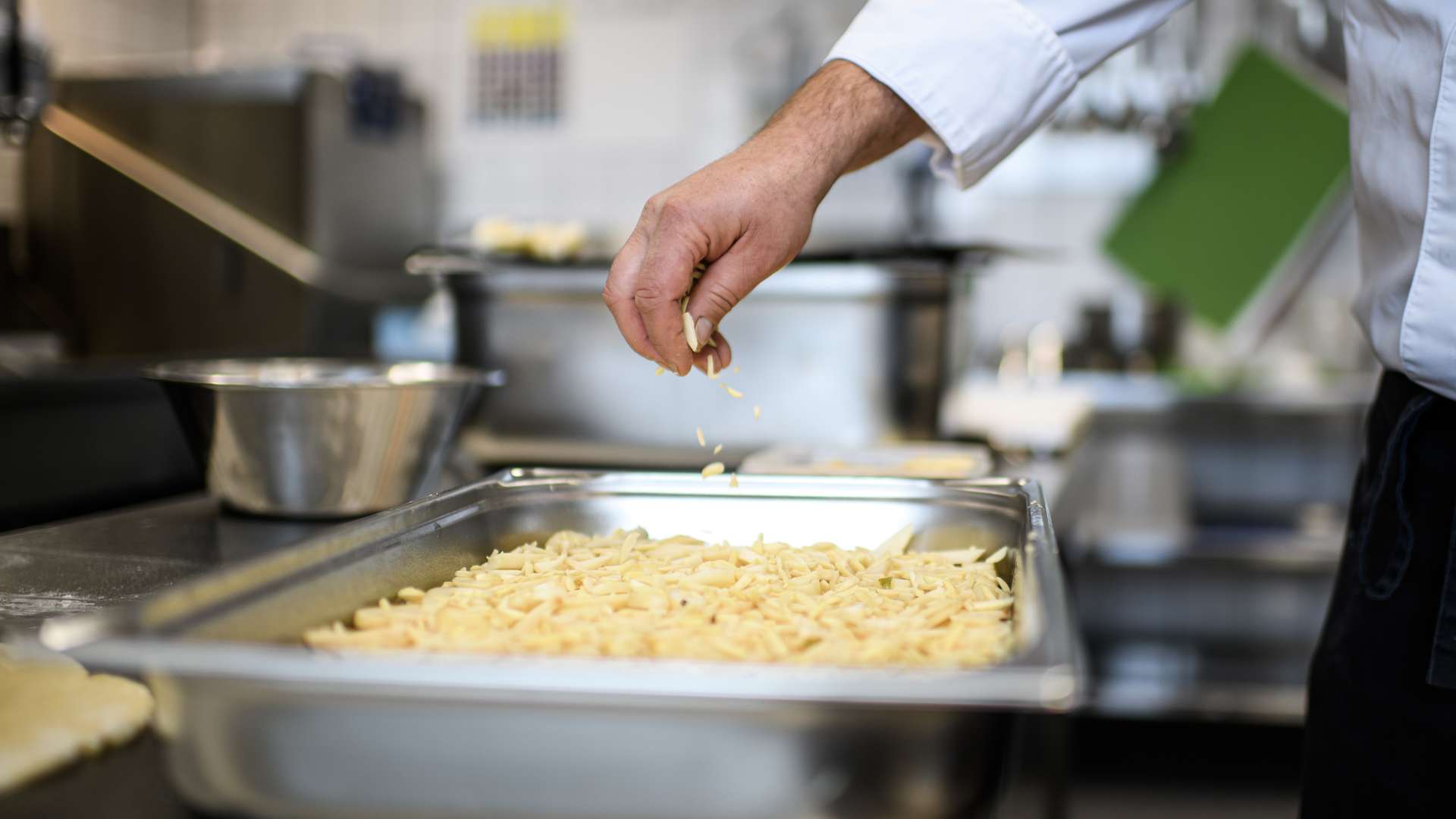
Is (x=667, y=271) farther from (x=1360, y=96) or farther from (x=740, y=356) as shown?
(x=740, y=356)

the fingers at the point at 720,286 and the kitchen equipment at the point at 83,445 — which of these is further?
the kitchen equipment at the point at 83,445

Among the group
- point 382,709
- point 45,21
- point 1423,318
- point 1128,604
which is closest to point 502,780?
point 382,709

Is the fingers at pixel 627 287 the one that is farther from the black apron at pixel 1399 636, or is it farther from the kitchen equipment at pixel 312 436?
the black apron at pixel 1399 636

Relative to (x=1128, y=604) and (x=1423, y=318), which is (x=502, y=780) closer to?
(x=1423, y=318)

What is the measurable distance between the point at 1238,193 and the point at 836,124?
10.5ft

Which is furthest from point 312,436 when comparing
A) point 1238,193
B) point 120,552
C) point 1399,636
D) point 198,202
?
point 1238,193

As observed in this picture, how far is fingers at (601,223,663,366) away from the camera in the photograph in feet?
3.11

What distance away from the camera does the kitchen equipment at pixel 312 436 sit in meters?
1.16

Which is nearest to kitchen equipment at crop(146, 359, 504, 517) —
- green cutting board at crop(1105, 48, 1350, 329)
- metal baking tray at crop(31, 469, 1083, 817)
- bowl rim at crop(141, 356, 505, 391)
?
bowl rim at crop(141, 356, 505, 391)

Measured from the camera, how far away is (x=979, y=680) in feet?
1.62

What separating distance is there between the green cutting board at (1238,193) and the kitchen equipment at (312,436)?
311 cm

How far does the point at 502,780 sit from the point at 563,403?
137cm

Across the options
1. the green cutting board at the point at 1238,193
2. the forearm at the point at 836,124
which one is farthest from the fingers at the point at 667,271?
the green cutting board at the point at 1238,193

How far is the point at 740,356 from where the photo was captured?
1.82 meters
